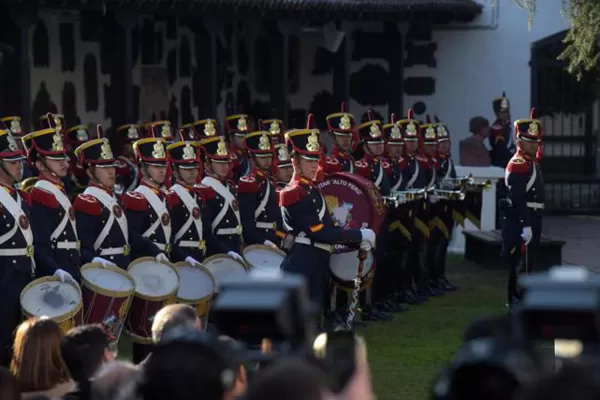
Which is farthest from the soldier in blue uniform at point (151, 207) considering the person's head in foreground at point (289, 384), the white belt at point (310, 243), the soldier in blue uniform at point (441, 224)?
the person's head in foreground at point (289, 384)

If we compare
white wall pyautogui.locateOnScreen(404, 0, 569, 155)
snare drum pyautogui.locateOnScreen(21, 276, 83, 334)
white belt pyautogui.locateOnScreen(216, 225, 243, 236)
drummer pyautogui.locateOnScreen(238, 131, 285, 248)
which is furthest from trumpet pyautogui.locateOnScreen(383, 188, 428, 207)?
white wall pyautogui.locateOnScreen(404, 0, 569, 155)

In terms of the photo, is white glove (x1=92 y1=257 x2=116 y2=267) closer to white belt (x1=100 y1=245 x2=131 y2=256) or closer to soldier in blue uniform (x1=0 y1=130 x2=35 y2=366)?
white belt (x1=100 y1=245 x2=131 y2=256)

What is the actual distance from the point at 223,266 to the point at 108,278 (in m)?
1.37

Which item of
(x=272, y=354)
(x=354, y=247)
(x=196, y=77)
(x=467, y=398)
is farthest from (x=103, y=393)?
(x=196, y=77)

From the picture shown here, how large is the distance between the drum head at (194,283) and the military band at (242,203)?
0.10m

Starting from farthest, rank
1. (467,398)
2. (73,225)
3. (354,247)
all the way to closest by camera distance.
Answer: (354,247)
(73,225)
(467,398)

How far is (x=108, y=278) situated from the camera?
9141mm

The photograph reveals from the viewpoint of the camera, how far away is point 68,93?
17.5 m

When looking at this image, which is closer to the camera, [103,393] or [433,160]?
[103,393]

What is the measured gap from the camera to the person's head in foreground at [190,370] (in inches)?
150

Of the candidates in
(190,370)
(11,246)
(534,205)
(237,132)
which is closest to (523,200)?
(534,205)

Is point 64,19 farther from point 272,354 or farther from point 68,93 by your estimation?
point 272,354

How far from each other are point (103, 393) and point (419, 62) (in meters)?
19.4

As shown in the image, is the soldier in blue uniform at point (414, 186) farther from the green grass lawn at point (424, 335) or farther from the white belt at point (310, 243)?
the white belt at point (310, 243)
